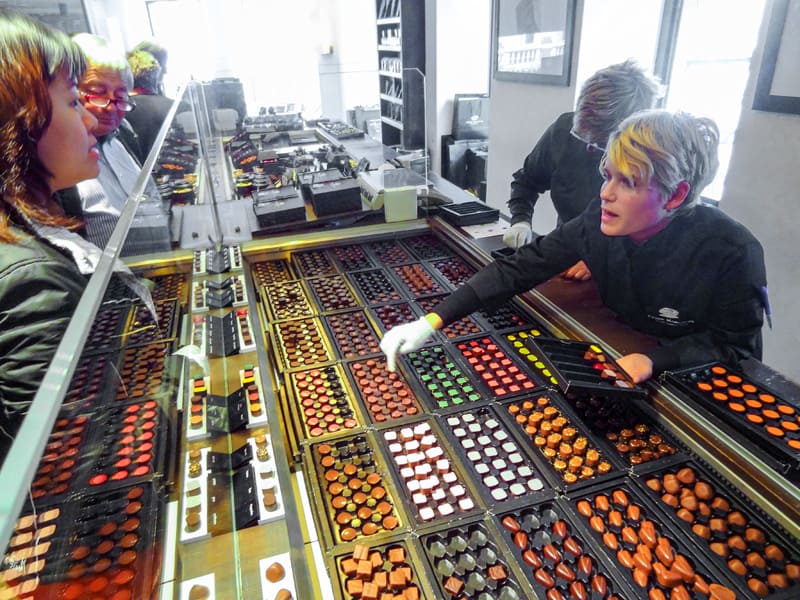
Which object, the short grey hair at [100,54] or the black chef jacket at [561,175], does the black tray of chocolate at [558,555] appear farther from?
the short grey hair at [100,54]

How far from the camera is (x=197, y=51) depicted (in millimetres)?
6789

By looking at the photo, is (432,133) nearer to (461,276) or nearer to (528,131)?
(528,131)

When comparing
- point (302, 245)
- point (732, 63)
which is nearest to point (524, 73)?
point (732, 63)

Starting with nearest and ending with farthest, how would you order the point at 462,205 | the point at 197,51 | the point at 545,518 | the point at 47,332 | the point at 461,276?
1. the point at 47,332
2. the point at 545,518
3. the point at 461,276
4. the point at 462,205
5. the point at 197,51

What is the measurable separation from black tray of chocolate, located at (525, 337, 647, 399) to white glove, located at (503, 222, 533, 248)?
862 millimetres

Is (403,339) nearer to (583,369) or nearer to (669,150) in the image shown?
(583,369)

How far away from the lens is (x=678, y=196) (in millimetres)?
1438

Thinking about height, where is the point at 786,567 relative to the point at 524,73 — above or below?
below

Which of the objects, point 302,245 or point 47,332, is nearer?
point 47,332

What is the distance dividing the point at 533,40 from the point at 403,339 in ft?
12.5

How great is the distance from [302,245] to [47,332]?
5.26ft

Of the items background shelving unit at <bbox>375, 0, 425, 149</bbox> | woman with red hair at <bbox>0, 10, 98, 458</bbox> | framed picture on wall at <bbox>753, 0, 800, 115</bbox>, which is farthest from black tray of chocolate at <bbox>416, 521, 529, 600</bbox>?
background shelving unit at <bbox>375, 0, 425, 149</bbox>

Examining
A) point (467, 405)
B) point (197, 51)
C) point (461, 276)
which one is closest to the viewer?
point (467, 405)

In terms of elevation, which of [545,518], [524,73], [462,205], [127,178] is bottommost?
[545,518]
